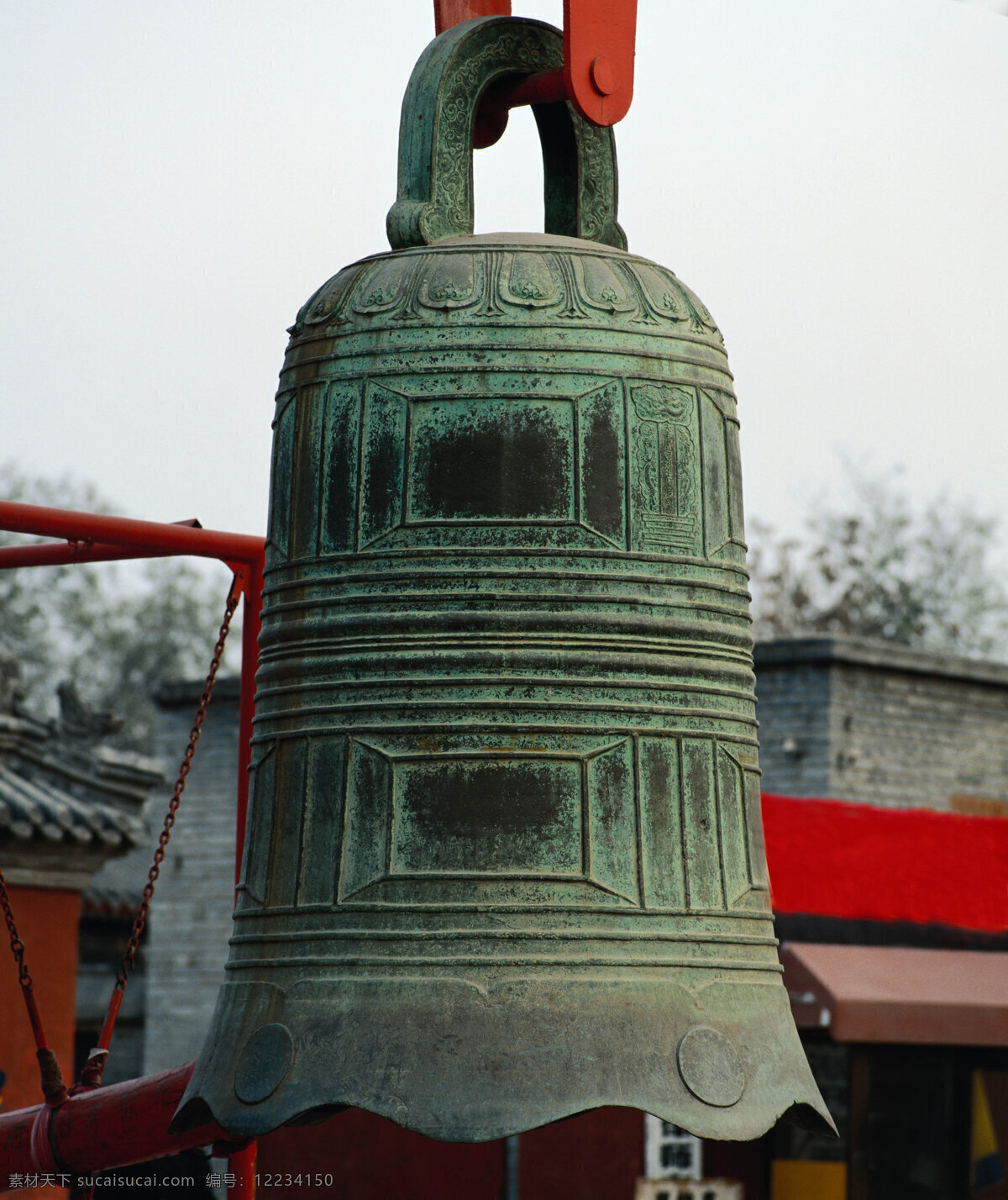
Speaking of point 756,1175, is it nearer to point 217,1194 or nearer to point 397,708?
point 217,1194

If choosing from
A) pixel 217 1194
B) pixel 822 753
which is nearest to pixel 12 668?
pixel 217 1194

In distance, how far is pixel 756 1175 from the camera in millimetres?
12602

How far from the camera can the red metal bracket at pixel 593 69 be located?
350cm

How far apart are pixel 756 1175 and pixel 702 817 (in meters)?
9.97

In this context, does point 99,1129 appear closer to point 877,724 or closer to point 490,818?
point 490,818

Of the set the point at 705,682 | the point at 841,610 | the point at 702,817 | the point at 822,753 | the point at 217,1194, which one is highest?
the point at 841,610

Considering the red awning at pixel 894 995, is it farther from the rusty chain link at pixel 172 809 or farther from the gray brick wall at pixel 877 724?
the rusty chain link at pixel 172 809

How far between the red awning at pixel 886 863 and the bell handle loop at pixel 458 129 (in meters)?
8.80

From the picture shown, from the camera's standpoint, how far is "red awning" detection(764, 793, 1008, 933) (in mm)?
12383

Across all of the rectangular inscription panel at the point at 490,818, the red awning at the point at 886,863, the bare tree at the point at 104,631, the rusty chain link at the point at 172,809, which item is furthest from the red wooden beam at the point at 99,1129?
the bare tree at the point at 104,631

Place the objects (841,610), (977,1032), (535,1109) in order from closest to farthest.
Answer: (535,1109), (977,1032), (841,610)

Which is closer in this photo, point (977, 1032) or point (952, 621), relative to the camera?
point (977, 1032)

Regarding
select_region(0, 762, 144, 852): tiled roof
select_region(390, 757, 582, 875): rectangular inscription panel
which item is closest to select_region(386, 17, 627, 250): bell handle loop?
select_region(390, 757, 582, 875): rectangular inscription panel

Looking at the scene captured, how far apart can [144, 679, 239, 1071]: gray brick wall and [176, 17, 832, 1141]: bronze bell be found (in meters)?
13.8
